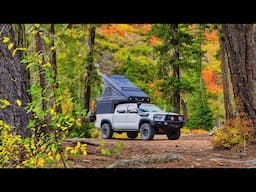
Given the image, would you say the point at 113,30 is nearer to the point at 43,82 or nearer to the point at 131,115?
the point at 131,115

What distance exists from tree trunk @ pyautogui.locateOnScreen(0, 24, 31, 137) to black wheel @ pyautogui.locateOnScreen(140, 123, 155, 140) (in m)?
0.90

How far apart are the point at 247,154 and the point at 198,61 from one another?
85cm

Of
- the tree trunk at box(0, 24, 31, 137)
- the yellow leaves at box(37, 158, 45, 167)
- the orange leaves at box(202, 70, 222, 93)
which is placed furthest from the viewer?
the orange leaves at box(202, 70, 222, 93)

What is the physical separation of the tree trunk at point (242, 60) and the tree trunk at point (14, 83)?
5.80 ft

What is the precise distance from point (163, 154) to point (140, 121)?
0.43 m

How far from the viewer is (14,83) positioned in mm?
3516

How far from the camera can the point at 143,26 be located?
12.8 feet

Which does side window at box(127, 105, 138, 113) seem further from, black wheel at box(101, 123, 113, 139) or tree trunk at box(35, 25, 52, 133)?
tree trunk at box(35, 25, 52, 133)

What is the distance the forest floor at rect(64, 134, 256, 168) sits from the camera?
11.0ft

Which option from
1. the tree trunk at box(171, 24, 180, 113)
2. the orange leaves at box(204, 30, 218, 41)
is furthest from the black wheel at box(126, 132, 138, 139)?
the orange leaves at box(204, 30, 218, 41)
